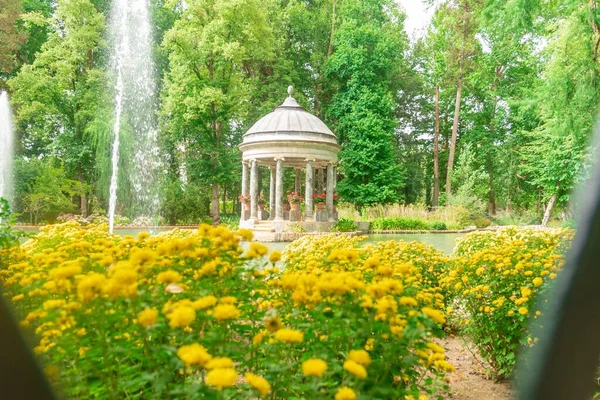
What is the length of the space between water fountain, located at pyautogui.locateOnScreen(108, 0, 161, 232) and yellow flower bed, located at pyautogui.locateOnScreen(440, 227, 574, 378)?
20.7 meters

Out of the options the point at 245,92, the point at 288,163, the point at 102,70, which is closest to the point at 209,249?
the point at 288,163

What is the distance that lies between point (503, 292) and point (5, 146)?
87.3ft

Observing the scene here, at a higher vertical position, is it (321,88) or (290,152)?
(321,88)

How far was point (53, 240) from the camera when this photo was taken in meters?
4.19

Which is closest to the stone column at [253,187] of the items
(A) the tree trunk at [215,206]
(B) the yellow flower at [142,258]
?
(A) the tree trunk at [215,206]

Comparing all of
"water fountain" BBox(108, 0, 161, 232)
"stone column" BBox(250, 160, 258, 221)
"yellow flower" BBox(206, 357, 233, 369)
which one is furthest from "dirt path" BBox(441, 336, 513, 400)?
"water fountain" BBox(108, 0, 161, 232)

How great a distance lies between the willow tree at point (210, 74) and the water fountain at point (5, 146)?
8125mm

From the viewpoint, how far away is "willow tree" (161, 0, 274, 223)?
22125 mm

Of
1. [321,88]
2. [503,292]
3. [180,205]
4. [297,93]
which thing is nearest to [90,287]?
[503,292]

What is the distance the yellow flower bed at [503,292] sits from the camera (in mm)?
3270

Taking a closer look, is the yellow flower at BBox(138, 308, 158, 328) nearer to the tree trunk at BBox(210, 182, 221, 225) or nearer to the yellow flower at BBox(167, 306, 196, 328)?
the yellow flower at BBox(167, 306, 196, 328)

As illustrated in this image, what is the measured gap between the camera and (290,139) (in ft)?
52.4

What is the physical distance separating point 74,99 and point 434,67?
2436 centimetres

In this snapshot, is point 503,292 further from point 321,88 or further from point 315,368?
point 321,88
